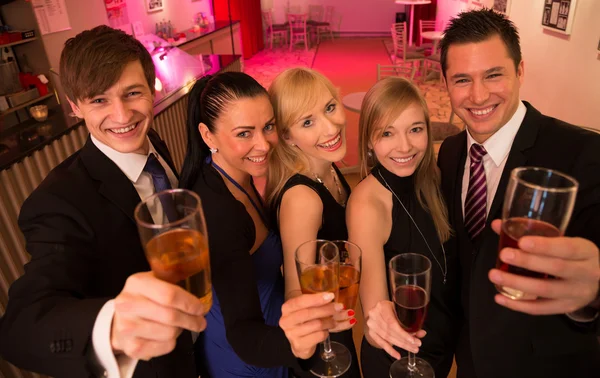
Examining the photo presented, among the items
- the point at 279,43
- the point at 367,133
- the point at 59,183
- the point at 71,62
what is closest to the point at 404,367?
the point at 367,133

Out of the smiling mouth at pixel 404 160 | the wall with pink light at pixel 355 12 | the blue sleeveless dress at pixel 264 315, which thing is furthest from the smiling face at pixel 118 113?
the wall with pink light at pixel 355 12

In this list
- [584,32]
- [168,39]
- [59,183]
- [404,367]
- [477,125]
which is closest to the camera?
[59,183]

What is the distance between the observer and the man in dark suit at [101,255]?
2.68 feet

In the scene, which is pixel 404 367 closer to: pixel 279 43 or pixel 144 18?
pixel 144 18

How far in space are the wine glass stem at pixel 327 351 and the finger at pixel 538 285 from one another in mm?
754

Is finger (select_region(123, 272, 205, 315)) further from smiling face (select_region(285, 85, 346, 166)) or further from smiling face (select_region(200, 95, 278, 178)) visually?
smiling face (select_region(285, 85, 346, 166))

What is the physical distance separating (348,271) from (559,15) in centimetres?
465

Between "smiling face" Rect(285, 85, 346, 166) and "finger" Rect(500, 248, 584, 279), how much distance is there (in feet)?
3.47

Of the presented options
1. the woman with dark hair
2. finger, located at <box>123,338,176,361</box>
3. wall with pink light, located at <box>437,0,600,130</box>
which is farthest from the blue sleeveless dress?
wall with pink light, located at <box>437,0,600,130</box>

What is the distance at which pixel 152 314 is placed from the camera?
771 millimetres

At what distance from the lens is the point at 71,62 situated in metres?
1.47

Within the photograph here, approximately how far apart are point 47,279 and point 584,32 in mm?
4908

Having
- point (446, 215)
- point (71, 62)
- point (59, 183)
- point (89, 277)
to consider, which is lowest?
point (446, 215)

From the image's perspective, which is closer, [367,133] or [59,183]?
[59,183]
